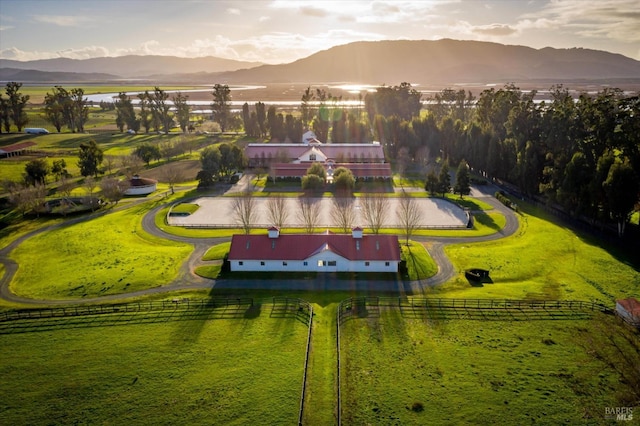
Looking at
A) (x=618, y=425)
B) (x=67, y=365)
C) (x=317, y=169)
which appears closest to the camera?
(x=618, y=425)

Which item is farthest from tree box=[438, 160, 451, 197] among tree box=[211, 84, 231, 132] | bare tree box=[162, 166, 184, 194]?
tree box=[211, 84, 231, 132]

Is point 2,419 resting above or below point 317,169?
below

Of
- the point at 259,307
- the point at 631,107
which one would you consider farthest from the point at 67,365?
the point at 631,107

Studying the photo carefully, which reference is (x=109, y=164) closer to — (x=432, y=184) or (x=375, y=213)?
(x=375, y=213)

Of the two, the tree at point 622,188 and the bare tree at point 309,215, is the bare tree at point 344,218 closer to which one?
the bare tree at point 309,215

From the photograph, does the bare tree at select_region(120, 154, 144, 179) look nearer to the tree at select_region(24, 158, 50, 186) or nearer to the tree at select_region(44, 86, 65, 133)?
the tree at select_region(24, 158, 50, 186)

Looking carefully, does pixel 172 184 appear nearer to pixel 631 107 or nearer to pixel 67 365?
pixel 67 365

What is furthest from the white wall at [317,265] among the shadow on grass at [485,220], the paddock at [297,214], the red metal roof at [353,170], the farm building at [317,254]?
the red metal roof at [353,170]

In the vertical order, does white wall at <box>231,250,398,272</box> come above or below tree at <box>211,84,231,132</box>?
below

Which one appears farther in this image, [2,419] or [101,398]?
[101,398]
